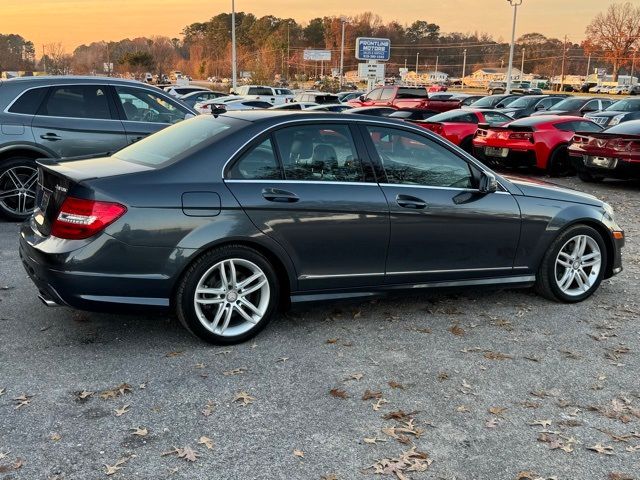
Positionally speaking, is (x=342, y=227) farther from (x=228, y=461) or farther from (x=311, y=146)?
(x=228, y=461)

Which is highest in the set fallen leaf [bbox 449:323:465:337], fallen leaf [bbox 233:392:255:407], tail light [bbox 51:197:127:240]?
tail light [bbox 51:197:127:240]

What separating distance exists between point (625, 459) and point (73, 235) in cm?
337

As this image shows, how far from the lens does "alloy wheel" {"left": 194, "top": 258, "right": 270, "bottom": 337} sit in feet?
13.8

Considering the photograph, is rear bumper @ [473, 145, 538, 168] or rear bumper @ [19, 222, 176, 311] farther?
rear bumper @ [473, 145, 538, 168]

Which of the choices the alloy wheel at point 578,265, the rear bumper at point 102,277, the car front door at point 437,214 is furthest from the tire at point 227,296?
the alloy wheel at point 578,265

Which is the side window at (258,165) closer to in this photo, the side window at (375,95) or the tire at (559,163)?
the tire at (559,163)

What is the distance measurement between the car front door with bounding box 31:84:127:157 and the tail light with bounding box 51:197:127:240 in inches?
156

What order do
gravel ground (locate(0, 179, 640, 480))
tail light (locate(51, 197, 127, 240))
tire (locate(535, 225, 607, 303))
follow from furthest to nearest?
tire (locate(535, 225, 607, 303))
tail light (locate(51, 197, 127, 240))
gravel ground (locate(0, 179, 640, 480))

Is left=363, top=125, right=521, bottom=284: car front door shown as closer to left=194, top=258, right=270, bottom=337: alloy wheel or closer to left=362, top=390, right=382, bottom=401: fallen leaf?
left=194, top=258, right=270, bottom=337: alloy wheel

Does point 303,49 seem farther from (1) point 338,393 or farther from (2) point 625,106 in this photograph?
(1) point 338,393

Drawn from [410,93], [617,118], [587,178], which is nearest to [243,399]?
[587,178]

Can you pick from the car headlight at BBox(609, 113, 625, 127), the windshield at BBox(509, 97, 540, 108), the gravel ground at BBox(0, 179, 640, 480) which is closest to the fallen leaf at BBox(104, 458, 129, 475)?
the gravel ground at BBox(0, 179, 640, 480)

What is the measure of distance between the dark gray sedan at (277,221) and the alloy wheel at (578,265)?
0.04 metres

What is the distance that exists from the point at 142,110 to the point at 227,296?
190 inches
